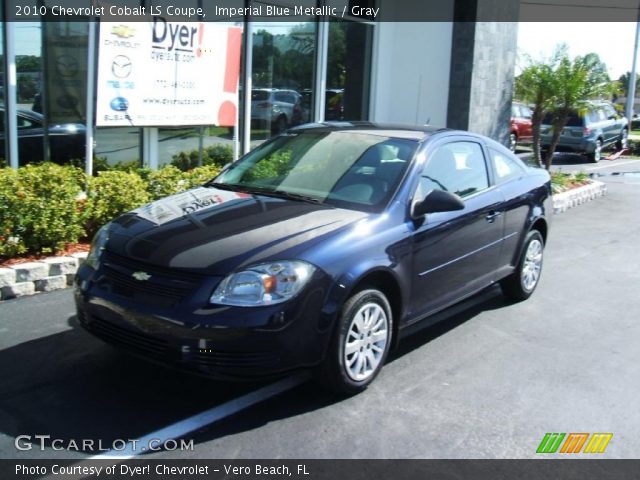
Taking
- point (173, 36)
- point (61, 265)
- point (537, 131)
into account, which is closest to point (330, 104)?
point (537, 131)

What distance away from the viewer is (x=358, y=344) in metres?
4.20

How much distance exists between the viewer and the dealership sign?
7.91 m

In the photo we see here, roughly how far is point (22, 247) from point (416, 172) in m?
3.59

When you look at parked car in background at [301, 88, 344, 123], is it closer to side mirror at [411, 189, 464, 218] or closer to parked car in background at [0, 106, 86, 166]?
parked car in background at [0, 106, 86, 166]

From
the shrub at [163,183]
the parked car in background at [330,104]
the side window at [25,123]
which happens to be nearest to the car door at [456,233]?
the shrub at [163,183]

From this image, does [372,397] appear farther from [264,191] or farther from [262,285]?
[264,191]

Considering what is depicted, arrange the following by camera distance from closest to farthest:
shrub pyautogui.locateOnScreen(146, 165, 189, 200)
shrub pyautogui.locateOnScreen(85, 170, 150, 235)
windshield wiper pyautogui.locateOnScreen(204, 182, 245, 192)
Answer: windshield wiper pyautogui.locateOnScreen(204, 182, 245, 192)
shrub pyautogui.locateOnScreen(85, 170, 150, 235)
shrub pyautogui.locateOnScreen(146, 165, 189, 200)

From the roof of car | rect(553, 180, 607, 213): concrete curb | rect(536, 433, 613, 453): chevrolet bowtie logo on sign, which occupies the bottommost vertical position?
rect(536, 433, 613, 453): chevrolet bowtie logo on sign

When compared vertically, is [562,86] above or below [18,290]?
above

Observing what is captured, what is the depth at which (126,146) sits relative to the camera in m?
9.48

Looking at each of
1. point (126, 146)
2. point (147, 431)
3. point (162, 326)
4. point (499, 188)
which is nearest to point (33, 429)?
point (147, 431)

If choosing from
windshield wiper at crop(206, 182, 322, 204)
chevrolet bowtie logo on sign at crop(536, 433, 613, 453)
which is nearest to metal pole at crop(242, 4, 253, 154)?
windshield wiper at crop(206, 182, 322, 204)

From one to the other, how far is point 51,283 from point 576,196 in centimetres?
924

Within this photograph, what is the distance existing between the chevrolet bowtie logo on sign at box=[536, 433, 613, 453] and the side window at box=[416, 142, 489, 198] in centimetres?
182
